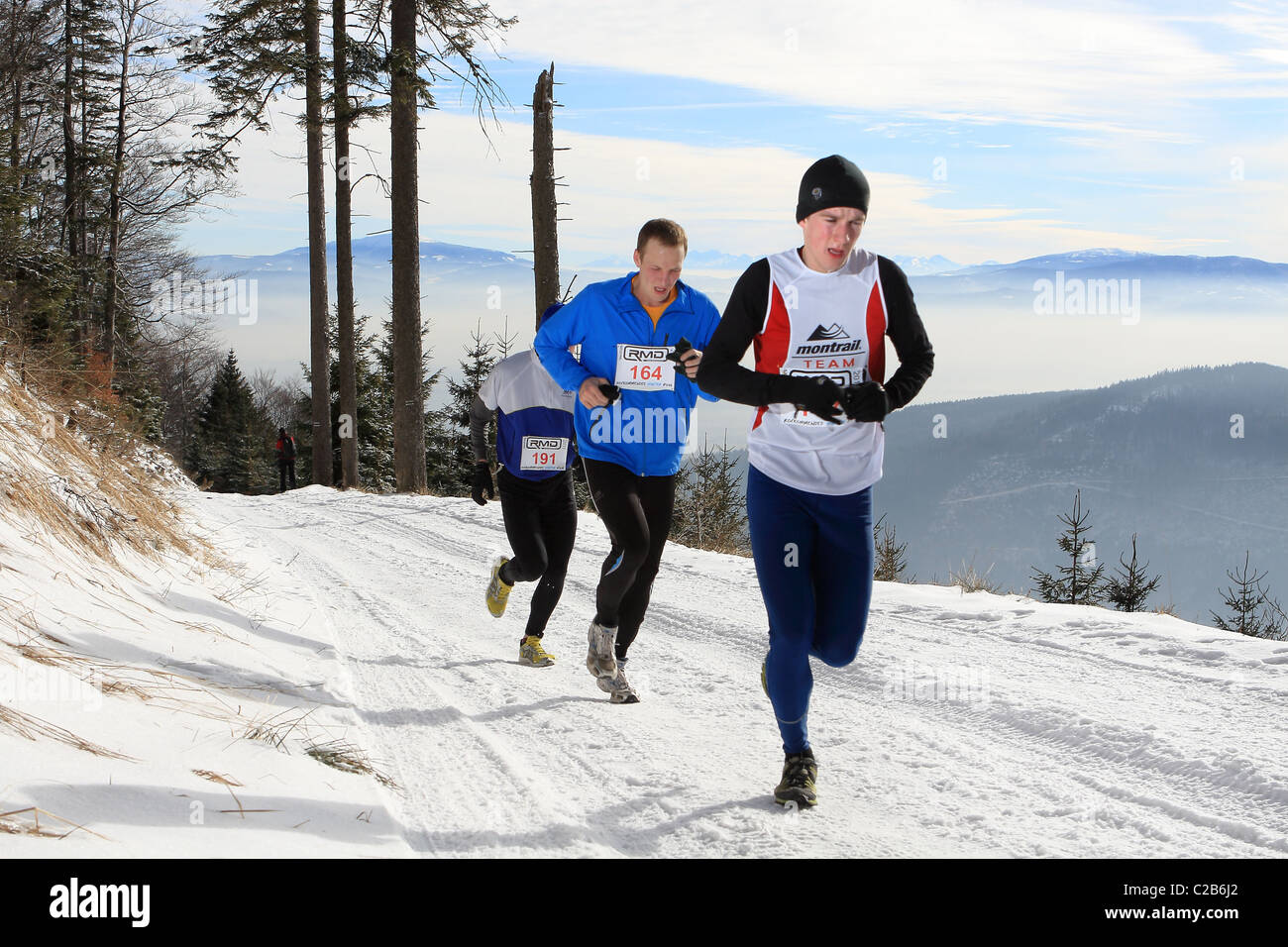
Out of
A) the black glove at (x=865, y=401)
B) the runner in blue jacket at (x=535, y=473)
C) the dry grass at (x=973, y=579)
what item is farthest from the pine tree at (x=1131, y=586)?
the black glove at (x=865, y=401)

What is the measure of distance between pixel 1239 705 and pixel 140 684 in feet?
16.1

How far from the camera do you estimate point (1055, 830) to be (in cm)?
328

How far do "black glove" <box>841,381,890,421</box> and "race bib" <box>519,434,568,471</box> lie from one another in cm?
297

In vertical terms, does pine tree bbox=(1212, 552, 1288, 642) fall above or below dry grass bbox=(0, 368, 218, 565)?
below

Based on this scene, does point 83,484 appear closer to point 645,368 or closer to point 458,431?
point 645,368

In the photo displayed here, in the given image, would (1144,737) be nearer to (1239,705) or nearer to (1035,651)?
(1239,705)

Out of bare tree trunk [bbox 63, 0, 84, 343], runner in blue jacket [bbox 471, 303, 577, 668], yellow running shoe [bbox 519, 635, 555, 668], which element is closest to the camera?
yellow running shoe [bbox 519, 635, 555, 668]

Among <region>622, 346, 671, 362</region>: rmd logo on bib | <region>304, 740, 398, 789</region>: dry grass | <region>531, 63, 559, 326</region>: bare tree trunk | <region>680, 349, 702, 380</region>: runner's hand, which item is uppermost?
<region>531, 63, 559, 326</region>: bare tree trunk

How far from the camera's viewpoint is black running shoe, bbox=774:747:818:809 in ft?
11.7

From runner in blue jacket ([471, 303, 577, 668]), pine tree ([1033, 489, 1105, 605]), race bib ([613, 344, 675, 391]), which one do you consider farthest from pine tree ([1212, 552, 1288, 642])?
race bib ([613, 344, 675, 391])

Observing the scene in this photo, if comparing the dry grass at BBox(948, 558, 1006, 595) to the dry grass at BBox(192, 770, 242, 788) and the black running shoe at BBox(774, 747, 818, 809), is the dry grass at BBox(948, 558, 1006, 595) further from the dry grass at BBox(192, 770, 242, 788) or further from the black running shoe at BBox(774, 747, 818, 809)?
the dry grass at BBox(192, 770, 242, 788)

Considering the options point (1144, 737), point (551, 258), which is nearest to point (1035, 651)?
point (1144, 737)
